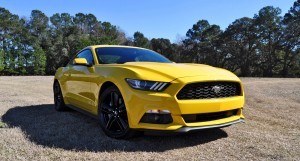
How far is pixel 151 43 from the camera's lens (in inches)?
2596

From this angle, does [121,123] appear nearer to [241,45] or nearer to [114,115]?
[114,115]

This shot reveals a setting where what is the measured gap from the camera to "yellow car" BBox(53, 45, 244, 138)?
12.0ft

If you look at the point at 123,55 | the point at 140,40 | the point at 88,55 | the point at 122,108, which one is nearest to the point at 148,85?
the point at 122,108

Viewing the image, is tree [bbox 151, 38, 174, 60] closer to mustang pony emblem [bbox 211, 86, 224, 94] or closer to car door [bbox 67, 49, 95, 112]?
car door [bbox 67, 49, 95, 112]

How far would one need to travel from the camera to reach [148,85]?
3.73 m

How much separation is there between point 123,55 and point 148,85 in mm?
1670

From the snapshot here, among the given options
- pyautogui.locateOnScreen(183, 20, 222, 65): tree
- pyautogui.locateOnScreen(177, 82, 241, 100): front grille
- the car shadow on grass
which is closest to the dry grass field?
the car shadow on grass

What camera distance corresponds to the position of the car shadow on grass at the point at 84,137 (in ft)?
12.7

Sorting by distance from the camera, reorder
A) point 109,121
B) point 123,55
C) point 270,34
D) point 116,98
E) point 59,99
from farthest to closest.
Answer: point 270,34
point 59,99
point 123,55
point 109,121
point 116,98

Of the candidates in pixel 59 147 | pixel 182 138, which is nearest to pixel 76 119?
pixel 59 147

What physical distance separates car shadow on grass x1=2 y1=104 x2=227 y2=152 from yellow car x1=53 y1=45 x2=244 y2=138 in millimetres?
226

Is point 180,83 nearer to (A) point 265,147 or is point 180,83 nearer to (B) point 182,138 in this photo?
(B) point 182,138

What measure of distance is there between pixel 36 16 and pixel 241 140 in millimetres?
61472

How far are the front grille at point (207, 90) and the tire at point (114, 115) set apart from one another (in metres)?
0.86
